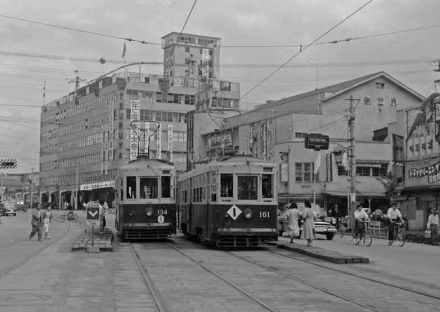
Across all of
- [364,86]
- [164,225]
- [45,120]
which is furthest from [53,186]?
[164,225]

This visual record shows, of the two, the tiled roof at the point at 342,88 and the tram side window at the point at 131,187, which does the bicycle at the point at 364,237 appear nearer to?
the tram side window at the point at 131,187

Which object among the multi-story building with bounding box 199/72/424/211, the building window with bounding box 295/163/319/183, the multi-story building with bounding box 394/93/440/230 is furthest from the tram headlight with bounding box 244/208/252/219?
the building window with bounding box 295/163/319/183

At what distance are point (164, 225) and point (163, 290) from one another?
42.4ft

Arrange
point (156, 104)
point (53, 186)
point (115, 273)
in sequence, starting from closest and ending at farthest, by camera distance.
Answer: point (115, 273), point (156, 104), point (53, 186)

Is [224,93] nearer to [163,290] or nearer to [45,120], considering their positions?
[45,120]

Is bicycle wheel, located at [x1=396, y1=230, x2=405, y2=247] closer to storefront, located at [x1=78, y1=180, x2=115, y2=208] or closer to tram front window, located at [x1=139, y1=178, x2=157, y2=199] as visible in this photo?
tram front window, located at [x1=139, y1=178, x2=157, y2=199]

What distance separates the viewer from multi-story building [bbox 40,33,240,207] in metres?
99.6

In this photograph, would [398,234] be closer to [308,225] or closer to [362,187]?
[308,225]

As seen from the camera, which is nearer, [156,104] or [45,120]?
[156,104]

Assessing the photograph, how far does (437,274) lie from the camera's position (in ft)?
50.1

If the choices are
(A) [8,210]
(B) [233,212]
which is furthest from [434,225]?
(A) [8,210]

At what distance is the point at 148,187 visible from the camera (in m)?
24.8

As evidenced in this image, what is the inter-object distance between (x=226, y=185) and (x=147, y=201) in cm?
450


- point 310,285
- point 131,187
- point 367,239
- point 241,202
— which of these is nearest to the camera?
point 310,285
